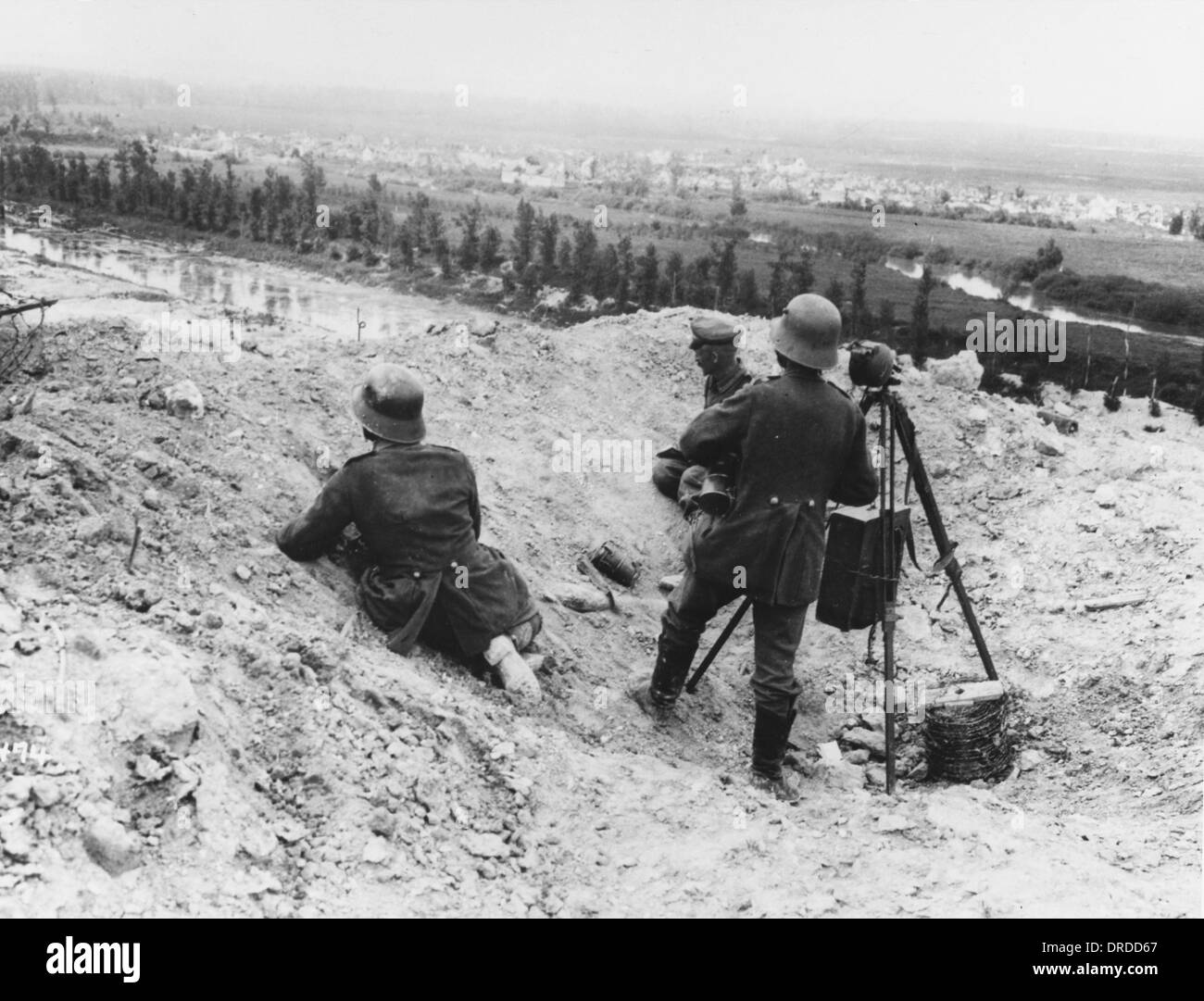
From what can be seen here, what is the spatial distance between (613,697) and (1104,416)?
13763 millimetres

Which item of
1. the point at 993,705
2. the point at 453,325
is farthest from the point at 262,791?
the point at 453,325

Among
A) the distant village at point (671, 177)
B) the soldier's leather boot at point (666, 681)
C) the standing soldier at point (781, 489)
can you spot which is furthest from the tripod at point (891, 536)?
the distant village at point (671, 177)

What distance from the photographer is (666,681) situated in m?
4.96

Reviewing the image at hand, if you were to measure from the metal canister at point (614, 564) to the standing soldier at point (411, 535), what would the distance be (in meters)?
1.99

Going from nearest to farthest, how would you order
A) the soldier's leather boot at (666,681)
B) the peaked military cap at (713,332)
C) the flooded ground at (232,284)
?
the soldier's leather boot at (666,681), the peaked military cap at (713,332), the flooded ground at (232,284)

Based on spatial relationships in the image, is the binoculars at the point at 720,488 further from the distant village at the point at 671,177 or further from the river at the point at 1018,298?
the distant village at the point at 671,177

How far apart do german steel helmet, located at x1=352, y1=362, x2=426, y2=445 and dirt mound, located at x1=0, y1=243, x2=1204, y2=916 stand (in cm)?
77

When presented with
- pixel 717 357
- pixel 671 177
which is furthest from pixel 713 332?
pixel 671 177

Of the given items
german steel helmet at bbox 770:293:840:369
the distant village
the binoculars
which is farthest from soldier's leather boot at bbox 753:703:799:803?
the distant village

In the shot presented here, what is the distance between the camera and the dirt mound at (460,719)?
10.1 feet

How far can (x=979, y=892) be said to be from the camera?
3.38 meters

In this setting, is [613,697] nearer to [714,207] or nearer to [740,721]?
[740,721]

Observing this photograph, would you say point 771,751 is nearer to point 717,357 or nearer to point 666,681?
point 666,681

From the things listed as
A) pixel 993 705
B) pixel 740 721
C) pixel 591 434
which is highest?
pixel 591 434
